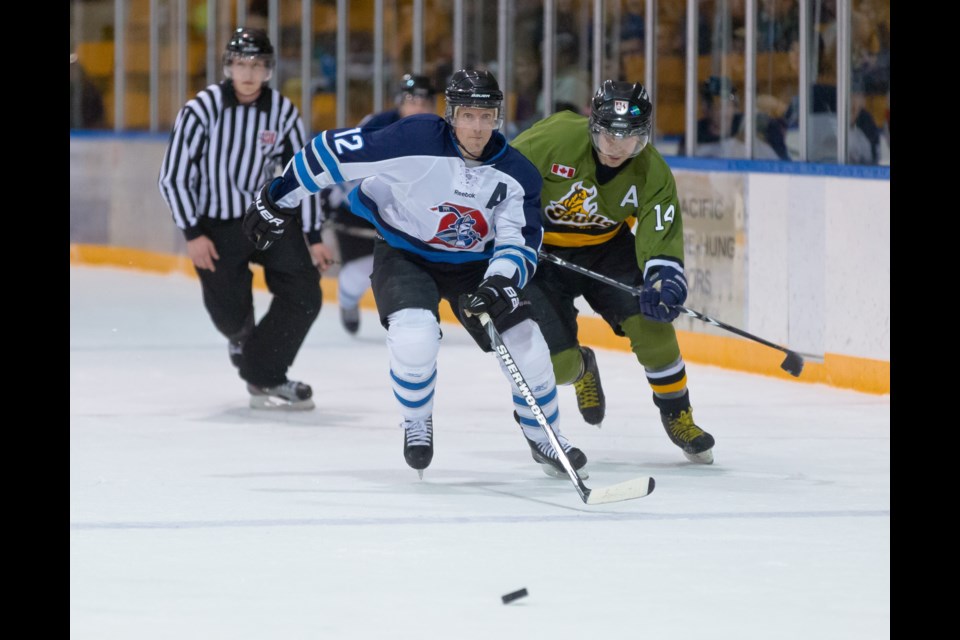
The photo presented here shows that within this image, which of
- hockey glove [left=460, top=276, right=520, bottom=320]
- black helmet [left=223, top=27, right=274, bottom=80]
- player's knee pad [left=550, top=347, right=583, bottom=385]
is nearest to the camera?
hockey glove [left=460, top=276, right=520, bottom=320]

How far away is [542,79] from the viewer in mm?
8844

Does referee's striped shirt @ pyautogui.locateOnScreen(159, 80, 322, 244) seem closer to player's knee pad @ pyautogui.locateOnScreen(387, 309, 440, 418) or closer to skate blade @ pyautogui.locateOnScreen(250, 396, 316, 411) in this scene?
skate blade @ pyautogui.locateOnScreen(250, 396, 316, 411)

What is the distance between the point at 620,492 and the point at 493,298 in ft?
1.75

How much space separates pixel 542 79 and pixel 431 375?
15.2 feet

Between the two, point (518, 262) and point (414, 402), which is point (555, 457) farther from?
point (518, 262)

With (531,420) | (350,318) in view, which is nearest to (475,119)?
(531,420)

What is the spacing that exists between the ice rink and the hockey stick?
0.04 m

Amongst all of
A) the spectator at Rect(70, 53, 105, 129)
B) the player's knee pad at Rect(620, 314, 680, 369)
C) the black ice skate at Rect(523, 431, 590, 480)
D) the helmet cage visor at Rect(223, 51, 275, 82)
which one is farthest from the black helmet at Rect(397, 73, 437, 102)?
the spectator at Rect(70, 53, 105, 129)

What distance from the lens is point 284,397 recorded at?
5.91 m

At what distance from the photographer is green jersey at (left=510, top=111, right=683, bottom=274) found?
184 inches

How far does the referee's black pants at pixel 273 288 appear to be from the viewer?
5770mm

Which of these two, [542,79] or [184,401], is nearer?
[184,401]
